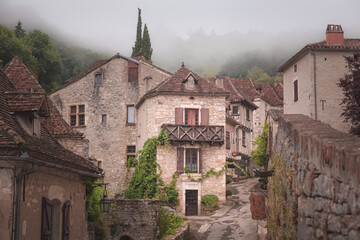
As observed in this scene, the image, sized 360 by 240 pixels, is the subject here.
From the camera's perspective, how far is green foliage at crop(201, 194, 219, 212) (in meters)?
32.1

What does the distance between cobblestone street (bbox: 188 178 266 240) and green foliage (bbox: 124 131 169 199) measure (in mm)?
3473

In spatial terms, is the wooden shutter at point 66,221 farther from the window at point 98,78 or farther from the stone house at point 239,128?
the stone house at point 239,128

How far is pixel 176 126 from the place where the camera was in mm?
32844

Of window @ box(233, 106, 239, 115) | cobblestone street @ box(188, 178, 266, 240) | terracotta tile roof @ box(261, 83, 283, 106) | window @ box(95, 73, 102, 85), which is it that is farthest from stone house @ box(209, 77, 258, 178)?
cobblestone street @ box(188, 178, 266, 240)

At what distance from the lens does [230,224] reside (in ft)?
87.6

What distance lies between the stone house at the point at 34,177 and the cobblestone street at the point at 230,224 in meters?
8.71

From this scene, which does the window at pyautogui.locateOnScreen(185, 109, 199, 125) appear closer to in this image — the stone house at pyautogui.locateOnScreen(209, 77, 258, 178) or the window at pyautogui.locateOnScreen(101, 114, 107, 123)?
the window at pyautogui.locateOnScreen(101, 114, 107, 123)

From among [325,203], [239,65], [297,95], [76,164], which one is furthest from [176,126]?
[239,65]

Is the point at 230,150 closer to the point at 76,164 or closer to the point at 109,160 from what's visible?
the point at 109,160

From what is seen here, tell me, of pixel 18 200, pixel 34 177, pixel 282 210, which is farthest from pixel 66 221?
pixel 282 210

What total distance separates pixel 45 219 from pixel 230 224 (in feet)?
53.4

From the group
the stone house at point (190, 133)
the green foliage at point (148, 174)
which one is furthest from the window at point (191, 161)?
the green foliage at point (148, 174)

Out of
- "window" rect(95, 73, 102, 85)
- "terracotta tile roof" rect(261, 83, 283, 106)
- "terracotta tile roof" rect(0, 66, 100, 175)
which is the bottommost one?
"terracotta tile roof" rect(0, 66, 100, 175)

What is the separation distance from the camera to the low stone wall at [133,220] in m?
22.8
